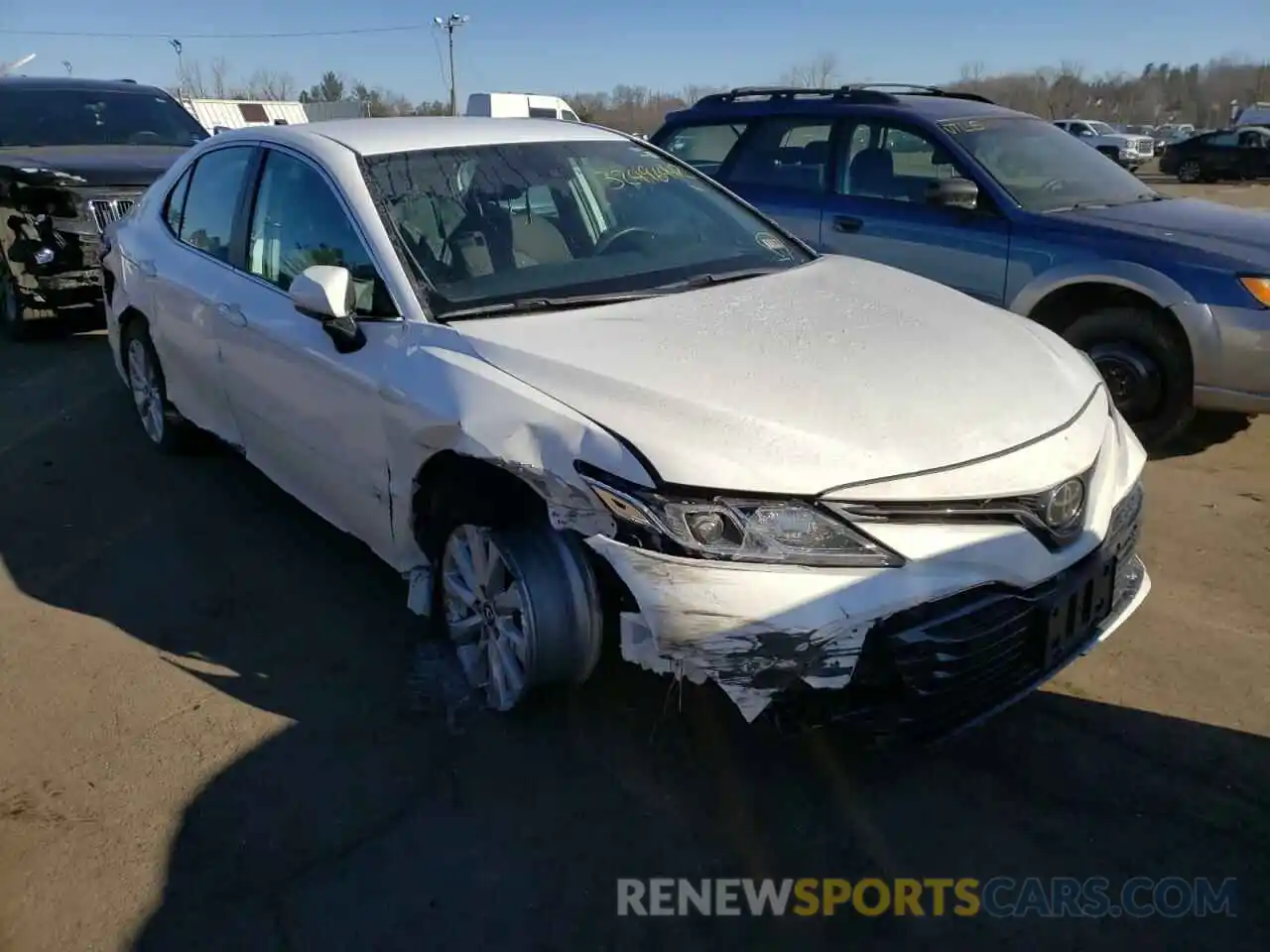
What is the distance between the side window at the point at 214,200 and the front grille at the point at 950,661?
3058mm

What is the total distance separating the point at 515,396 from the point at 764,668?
93 cm

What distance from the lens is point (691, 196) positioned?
13.4 feet

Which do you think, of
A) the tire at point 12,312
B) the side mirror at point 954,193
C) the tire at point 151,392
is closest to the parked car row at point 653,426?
the tire at point 151,392

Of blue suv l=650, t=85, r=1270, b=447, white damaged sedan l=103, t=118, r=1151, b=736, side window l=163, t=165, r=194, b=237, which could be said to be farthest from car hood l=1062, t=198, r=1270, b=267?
side window l=163, t=165, r=194, b=237

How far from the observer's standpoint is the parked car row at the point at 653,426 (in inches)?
93.5

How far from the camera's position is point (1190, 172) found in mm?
29828

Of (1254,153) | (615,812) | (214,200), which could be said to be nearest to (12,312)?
(214,200)

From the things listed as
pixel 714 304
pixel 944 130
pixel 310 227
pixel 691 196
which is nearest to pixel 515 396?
pixel 714 304

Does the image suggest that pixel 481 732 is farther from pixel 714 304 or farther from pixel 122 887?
pixel 714 304

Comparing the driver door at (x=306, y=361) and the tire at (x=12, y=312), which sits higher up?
the driver door at (x=306, y=361)

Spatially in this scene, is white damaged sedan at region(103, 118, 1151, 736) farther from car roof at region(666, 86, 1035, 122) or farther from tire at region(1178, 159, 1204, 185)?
tire at region(1178, 159, 1204, 185)

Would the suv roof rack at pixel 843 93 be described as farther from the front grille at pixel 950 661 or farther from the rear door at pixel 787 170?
the front grille at pixel 950 661

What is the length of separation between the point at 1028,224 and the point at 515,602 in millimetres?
3858

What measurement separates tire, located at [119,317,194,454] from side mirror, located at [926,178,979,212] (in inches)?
158
